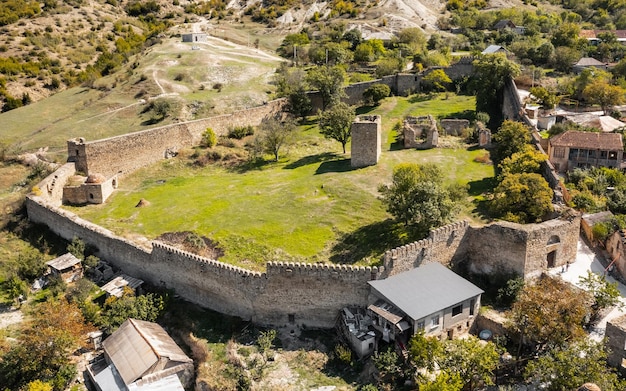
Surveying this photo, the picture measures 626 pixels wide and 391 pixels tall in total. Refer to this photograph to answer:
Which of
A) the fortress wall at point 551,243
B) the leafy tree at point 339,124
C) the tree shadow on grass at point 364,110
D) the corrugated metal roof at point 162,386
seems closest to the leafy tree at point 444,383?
the fortress wall at point 551,243

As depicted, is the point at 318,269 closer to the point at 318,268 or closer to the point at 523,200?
the point at 318,268

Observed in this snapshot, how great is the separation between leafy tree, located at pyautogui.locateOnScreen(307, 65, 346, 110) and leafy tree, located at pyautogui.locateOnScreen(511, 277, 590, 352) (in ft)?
114

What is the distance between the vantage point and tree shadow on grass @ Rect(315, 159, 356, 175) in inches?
1638

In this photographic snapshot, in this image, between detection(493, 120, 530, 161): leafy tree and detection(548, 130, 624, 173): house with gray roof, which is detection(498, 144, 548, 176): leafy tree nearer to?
detection(493, 120, 530, 161): leafy tree

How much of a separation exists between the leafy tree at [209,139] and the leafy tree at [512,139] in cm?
2329

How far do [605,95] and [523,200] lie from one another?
25.7m

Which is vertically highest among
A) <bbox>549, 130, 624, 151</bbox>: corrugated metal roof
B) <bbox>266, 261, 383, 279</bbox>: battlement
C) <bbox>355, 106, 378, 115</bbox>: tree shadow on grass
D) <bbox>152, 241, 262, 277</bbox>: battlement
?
<bbox>549, 130, 624, 151</bbox>: corrugated metal roof

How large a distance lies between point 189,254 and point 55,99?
41.5 meters

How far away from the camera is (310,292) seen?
27.1 m

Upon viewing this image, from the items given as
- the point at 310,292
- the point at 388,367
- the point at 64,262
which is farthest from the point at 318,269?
the point at 64,262

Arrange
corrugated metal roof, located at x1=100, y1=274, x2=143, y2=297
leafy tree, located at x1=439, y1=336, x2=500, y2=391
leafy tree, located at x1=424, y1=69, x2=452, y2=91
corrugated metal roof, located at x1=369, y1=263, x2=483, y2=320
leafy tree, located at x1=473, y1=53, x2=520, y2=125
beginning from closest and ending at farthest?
leafy tree, located at x1=439, y1=336, x2=500, y2=391 < corrugated metal roof, located at x1=369, y1=263, x2=483, y2=320 < corrugated metal roof, located at x1=100, y1=274, x2=143, y2=297 < leafy tree, located at x1=473, y1=53, x2=520, y2=125 < leafy tree, located at x1=424, y1=69, x2=452, y2=91

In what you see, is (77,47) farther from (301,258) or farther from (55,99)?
(301,258)

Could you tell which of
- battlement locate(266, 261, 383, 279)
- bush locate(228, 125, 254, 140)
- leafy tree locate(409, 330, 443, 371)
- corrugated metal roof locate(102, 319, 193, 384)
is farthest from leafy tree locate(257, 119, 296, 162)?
leafy tree locate(409, 330, 443, 371)

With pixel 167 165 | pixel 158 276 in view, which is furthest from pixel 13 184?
pixel 158 276
